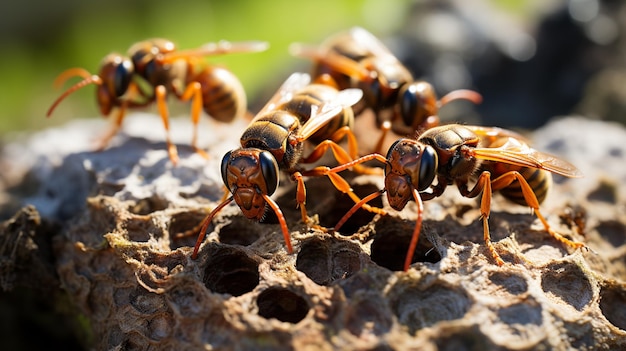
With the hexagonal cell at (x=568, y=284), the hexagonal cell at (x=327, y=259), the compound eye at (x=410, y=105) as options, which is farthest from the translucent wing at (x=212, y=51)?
the hexagonal cell at (x=568, y=284)

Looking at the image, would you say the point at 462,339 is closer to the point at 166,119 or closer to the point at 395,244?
the point at 395,244

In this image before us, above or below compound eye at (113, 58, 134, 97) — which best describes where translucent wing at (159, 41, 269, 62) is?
above

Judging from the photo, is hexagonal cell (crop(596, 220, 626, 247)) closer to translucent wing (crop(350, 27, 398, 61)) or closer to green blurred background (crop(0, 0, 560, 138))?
translucent wing (crop(350, 27, 398, 61))

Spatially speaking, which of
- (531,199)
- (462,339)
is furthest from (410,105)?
(462,339)

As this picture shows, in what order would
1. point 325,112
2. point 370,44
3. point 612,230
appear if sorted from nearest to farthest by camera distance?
point 325,112
point 612,230
point 370,44

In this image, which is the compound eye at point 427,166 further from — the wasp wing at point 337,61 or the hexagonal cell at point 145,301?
the wasp wing at point 337,61

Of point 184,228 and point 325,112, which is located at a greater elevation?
point 325,112

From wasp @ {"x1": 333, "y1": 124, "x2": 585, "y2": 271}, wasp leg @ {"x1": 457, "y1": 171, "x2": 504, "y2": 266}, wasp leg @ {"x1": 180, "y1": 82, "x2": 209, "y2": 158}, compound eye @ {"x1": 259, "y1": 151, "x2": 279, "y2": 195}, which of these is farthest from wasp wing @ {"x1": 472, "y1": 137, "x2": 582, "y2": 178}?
wasp leg @ {"x1": 180, "y1": 82, "x2": 209, "y2": 158}
